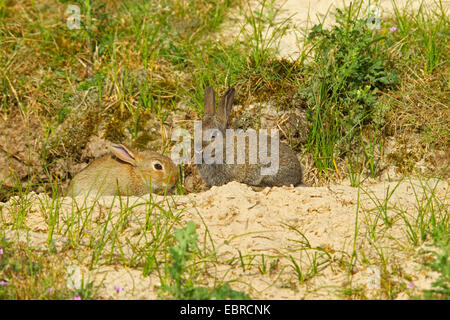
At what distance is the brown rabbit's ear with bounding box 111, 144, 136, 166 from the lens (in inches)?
238

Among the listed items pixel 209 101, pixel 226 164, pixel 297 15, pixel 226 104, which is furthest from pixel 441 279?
pixel 297 15

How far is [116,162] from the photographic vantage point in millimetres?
6180

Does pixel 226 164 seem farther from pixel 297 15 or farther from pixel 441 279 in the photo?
pixel 441 279

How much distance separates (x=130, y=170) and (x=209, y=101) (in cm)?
113

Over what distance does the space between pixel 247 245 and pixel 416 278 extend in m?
1.25

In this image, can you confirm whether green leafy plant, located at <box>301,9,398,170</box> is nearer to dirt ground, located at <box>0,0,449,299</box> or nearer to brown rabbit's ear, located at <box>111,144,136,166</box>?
dirt ground, located at <box>0,0,449,299</box>

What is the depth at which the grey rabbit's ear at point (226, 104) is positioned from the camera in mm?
6215

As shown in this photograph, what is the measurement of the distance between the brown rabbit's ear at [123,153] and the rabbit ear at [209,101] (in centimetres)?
95

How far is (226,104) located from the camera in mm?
6258

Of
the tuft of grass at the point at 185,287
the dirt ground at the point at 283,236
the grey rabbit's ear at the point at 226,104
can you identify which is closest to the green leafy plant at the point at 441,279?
the dirt ground at the point at 283,236

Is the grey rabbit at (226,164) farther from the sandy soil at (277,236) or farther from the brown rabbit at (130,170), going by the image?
the sandy soil at (277,236)

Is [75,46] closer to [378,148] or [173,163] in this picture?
[173,163]
